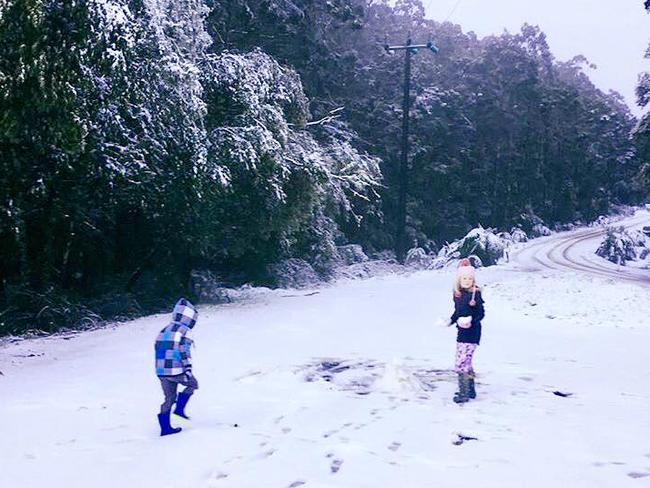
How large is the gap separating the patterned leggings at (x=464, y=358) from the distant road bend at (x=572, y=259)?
14360 mm

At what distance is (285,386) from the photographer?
318 inches

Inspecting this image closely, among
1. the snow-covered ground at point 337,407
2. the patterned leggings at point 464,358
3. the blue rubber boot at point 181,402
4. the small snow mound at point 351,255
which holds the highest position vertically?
the small snow mound at point 351,255

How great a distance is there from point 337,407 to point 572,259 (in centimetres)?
2728

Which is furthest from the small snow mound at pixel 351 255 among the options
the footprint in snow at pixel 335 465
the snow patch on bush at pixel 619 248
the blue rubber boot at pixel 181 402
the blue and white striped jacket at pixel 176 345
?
the footprint in snow at pixel 335 465

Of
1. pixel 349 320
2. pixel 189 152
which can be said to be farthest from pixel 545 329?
pixel 189 152

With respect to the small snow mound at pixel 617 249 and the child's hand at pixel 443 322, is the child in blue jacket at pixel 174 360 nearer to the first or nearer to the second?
the child's hand at pixel 443 322

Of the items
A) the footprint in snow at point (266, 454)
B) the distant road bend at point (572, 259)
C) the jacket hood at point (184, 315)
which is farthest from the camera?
the distant road bend at point (572, 259)

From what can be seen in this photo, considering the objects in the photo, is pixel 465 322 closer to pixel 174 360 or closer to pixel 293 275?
pixel 174 360

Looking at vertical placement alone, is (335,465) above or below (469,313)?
below

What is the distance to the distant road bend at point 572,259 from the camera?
24.7 m

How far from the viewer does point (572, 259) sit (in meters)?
31.4

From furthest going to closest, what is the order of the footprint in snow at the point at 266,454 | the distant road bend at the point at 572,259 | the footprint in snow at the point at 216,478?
the distant road bend at the point at 572,259 < the footprint in snow at the point at 266,454 < the footprint in snow at the point at 216,478

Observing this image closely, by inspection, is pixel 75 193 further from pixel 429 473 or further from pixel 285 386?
pixel 429 473

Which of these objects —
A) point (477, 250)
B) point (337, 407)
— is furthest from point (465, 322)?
point (477, 250)
